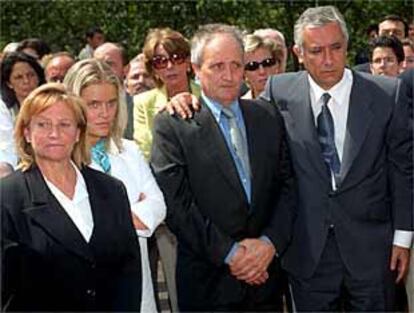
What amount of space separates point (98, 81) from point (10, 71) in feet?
7.11

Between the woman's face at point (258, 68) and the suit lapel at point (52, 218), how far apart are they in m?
2.49

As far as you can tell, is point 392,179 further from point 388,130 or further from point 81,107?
point 81,107

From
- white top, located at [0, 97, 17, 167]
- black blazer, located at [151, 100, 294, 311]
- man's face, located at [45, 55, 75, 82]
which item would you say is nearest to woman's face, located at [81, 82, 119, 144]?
black blazer, located at [151, 100, 294, 311]

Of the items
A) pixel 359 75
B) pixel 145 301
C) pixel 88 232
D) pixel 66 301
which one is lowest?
pixel 145 301

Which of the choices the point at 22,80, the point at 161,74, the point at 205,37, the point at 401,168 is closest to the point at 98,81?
the point at 205,37

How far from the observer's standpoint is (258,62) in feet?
20.1

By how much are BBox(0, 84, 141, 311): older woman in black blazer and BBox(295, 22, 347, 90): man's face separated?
1268mm

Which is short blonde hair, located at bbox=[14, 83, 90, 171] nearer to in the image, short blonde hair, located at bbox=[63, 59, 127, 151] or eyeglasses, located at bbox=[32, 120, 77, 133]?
eyeglasses, located at bbox=[32, 120, 77, 133]

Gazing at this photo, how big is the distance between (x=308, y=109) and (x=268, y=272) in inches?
33.0

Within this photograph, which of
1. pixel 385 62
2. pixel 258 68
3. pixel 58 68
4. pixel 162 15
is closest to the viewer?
pixel 258 68

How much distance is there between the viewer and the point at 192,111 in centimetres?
460

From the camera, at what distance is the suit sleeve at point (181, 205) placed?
446 cm

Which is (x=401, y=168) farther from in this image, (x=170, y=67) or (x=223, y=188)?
(x=170, y=67)

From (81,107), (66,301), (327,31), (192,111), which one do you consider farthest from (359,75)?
(66,301)
